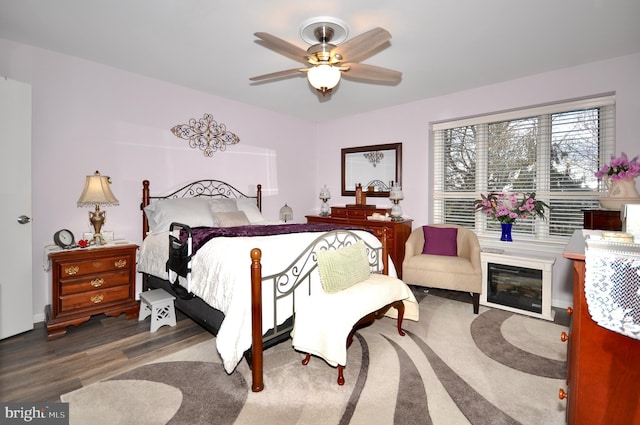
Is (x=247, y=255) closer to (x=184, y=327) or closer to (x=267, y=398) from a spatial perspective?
(x=267, y=398)

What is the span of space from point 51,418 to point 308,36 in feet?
10.8

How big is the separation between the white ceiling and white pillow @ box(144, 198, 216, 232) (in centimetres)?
156

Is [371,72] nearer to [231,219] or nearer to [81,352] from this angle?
[231,219]

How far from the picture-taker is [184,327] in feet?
10.0

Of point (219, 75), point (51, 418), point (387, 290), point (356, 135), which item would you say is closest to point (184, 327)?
point (51, 418)

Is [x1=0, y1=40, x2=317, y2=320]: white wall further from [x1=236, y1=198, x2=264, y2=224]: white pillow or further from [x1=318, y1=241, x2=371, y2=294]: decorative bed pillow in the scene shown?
[x1=318, y1=241, x2=371, y2=294]: decorative bed pillow

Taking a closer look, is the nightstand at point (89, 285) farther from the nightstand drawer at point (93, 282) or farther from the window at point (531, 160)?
the window at point (531, 160)

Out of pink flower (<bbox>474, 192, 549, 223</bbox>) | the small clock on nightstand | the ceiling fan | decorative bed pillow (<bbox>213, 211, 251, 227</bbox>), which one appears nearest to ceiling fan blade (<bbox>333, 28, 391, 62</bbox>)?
the ceiling fan

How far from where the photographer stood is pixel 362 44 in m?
2.22

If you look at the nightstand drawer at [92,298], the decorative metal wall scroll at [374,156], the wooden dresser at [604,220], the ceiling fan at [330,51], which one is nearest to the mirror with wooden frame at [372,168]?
the decorative metal wall scroll at [374,156]

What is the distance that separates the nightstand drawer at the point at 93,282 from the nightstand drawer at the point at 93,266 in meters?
0.05

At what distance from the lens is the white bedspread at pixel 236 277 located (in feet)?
6.52

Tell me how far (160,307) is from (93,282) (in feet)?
2.37

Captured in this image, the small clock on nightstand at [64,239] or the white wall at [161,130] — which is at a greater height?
the white wall at [161,130]
